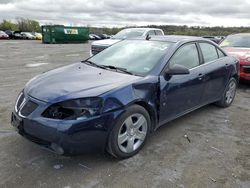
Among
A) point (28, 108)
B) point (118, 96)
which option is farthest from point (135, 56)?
point (28, 108)

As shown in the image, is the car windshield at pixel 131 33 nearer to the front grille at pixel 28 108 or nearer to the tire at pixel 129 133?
the tire at pixel 129 133

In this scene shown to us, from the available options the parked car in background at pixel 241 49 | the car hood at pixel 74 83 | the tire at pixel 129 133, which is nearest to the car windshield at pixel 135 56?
the car hood at pixel 74 83

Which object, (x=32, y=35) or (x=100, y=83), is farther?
(x=32, y=35)

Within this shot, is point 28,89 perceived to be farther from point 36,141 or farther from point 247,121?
point 247,121

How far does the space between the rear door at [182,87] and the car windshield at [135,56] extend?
0.24 m

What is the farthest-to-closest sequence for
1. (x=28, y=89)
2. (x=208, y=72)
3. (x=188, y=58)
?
(x=208, y=72) < (x=188, y=58) < (x=28, y=89)

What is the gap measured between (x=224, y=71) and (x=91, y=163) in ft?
10.9

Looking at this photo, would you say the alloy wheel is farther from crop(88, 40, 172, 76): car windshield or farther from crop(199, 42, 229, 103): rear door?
crop(199, 42, 229, 103): rear door

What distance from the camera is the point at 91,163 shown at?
3.42m

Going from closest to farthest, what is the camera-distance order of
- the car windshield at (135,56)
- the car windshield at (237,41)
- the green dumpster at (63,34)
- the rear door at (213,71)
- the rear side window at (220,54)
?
the car windshield at (135,56), the rear door at (213,71), the rear side window at (220,54), the car windshield at (237,41), the green dumpster at (63,34)

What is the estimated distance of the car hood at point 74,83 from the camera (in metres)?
3.14

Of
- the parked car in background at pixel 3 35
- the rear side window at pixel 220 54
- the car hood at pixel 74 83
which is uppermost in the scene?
the rear side window at pixel 220 54

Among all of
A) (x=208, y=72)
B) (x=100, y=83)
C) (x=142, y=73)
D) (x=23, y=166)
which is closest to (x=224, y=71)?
(x=208, y=72)

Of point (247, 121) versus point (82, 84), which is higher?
point (82, 84)
